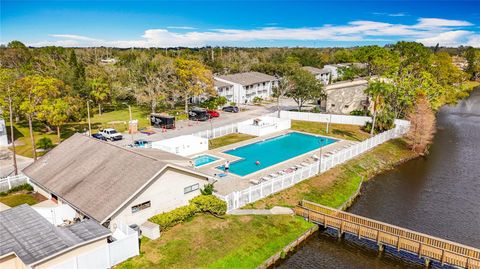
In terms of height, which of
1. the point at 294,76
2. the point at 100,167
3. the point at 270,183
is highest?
the point at 294,76

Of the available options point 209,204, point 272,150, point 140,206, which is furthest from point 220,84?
point 140,206

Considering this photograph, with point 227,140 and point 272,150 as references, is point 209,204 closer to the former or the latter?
point 272,150

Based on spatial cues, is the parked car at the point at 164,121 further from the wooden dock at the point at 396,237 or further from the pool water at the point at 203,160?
the wooden dock at the point at 396,237

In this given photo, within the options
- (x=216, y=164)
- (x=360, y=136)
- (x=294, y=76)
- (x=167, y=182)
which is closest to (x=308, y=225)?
(x=167, y=182)

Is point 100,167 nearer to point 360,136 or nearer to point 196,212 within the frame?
point 196,212

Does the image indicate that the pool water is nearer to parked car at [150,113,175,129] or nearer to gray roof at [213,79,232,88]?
parked car at [150,113,175,129]

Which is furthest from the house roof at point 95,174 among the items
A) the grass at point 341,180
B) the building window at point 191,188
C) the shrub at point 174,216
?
the grass at point 341,180

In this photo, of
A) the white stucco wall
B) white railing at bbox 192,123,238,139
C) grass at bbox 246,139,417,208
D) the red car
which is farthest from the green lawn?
the red car
